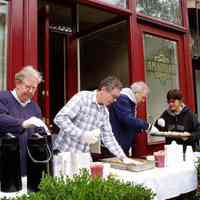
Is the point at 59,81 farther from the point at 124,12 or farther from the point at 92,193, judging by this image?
the point at 92,193

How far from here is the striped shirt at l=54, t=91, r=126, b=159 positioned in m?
2.35

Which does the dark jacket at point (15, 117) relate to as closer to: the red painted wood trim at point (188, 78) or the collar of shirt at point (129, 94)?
the collar of shirt at point (129, 94)

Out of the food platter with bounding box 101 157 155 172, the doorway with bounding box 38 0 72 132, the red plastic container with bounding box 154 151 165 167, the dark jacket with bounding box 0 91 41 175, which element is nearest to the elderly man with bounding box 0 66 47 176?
the dark jacket with bounding box 0 91 41 175

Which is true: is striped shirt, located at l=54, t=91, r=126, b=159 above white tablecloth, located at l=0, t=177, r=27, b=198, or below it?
above

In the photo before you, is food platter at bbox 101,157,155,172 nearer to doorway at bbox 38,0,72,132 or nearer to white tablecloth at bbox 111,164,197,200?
white tablecloth at bbox 111,164,197,200

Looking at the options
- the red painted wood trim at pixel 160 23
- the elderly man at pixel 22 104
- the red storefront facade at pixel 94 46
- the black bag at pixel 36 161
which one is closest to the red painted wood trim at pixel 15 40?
the red storefront facade at pixel 94 46

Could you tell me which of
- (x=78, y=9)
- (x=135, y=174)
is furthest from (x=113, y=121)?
(x=78, y=9)

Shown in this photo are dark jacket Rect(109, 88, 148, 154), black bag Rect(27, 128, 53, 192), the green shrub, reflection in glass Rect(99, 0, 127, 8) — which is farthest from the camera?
reflection in glass Rect(99, 0, 127, 8)

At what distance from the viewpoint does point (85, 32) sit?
478cm

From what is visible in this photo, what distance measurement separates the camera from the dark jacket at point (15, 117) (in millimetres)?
1981

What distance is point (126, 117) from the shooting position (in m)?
3.06

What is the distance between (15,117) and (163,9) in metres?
2.97

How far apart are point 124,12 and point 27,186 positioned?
8.58 ft

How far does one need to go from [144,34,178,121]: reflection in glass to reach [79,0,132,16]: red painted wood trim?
46 centimetres
